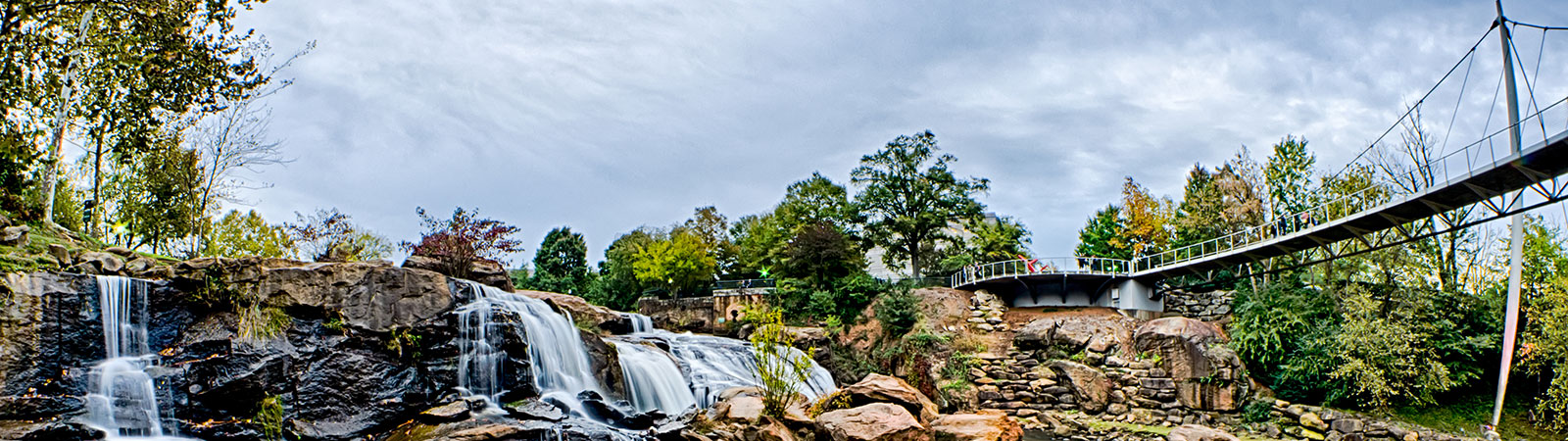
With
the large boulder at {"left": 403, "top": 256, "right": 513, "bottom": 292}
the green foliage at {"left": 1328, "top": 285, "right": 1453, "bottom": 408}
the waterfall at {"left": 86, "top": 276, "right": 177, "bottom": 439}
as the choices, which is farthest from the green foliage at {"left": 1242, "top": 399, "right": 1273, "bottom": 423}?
the waterfall at {"left": 86, "top": 276, "right": 177, "bottom": 439}

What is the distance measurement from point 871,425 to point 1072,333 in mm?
13206

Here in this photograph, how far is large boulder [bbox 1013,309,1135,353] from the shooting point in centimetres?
2267

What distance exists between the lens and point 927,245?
1302 inches

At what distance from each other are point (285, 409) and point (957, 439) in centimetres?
1020

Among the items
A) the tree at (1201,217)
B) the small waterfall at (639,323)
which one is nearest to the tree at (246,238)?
the small waterfall at (639,323)

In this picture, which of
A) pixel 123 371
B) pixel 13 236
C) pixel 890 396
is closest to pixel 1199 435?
pixel 890 396

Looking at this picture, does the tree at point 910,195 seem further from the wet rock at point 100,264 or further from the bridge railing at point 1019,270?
the wet rock at point 100,264

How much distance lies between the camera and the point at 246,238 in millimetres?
27672

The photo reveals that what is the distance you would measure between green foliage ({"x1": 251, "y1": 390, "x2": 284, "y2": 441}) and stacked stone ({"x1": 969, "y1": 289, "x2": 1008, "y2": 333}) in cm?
1886

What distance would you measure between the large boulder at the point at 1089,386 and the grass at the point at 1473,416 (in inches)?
233

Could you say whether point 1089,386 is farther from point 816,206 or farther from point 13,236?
point 13,236

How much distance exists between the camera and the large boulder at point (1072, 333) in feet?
74.4

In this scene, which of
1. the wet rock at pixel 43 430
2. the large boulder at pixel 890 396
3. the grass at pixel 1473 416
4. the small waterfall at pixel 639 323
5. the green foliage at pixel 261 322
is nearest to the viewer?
the wet rock at pixel 43 430

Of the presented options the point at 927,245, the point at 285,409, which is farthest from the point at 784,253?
the point at 285,409
